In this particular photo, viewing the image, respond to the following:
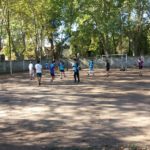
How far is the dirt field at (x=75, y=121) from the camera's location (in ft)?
37.0

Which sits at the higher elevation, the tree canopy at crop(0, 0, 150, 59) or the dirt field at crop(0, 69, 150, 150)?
the tree canopy at crop(0, 0, 150, 59)

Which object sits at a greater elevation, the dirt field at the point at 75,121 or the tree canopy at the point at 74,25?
the tree canopy at the point at 74,25

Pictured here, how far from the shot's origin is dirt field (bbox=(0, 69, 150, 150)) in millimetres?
11266

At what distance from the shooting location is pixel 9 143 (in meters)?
11.5

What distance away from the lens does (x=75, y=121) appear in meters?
14.6

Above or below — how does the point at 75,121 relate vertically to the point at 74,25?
below

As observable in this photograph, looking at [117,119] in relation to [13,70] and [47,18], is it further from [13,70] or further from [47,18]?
[47,18]

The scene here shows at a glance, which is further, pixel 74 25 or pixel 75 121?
pixel 74 25

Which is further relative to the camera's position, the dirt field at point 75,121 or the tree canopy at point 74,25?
the tree canopy at point 74,25

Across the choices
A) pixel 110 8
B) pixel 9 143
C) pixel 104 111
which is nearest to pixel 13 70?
pixel 110 8

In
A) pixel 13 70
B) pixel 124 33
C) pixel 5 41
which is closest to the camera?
pixel 13 70

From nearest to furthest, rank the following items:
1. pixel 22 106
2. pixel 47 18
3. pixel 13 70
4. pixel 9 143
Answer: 1. pixel 9 143
2. pixel 22 106
3. pixel 13 70
4. pixel 47 18

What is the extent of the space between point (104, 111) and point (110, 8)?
45.7 meters

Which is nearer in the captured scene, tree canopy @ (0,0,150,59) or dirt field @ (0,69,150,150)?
dirt field @ (0,69,150,150)
